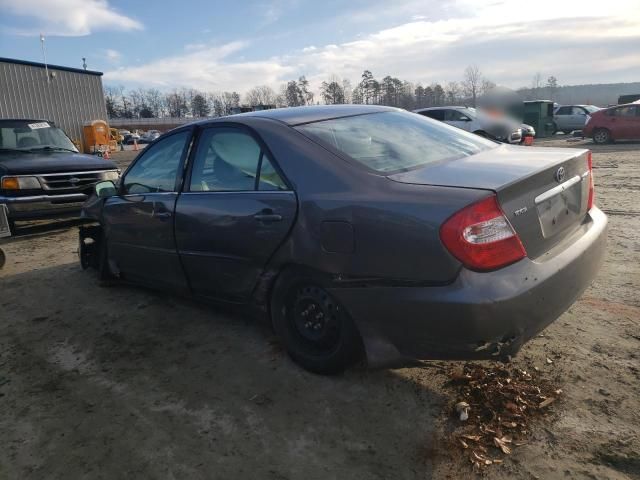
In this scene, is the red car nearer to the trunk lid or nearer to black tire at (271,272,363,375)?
the trunk lid

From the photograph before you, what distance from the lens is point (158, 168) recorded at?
406 cm

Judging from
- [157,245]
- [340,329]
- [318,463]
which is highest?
[157,245]

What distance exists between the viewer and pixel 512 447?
2309mm

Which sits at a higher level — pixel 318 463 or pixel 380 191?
pixel 380 191

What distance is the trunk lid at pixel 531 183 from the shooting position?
7.87ft

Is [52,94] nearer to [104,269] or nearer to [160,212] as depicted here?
[104,269]

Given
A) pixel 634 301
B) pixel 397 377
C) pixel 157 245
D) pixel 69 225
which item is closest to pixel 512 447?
pixel 397 377

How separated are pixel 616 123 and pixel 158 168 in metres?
18.8

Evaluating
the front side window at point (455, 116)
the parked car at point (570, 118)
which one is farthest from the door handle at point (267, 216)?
the parked car at point (570, 118)

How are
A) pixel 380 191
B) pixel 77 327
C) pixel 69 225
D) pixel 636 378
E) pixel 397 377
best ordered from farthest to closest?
pixel 69 225
pixel 77 327
pixel 397 377
pixel 636 378
pixel 380 191

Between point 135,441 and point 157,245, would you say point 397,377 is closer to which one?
point 135,441

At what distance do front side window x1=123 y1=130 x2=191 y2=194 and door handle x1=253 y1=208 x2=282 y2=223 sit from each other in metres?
1.08

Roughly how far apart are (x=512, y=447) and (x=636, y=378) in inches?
40.3

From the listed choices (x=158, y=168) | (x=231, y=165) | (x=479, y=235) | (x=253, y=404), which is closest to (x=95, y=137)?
(x=158, y=168)
